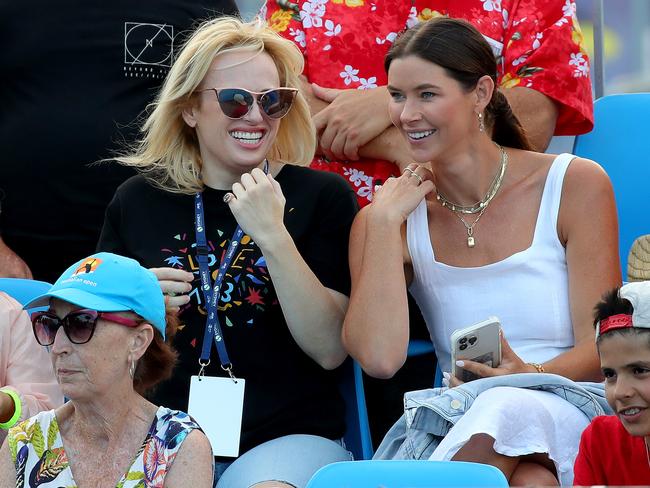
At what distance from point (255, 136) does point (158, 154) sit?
370 millimetres

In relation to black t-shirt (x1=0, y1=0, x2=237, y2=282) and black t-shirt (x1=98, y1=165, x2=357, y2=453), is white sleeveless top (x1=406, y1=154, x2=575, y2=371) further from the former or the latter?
black t-shirt (x1=0, y1=0, x2=237, y2=282)

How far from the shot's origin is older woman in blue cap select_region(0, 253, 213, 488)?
9.15 ft

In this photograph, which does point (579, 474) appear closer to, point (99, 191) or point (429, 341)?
point (429, 341)

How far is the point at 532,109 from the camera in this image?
4.11 meters

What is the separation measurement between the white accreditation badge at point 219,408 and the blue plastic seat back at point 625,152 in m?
1.55

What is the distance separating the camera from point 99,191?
14.0 ft

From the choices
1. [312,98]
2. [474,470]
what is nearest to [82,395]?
[474,470]

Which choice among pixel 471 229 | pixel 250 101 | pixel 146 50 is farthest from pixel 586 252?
pixel 146 50

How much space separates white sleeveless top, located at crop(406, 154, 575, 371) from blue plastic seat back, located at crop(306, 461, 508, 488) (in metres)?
0.92

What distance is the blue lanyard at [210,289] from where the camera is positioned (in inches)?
136

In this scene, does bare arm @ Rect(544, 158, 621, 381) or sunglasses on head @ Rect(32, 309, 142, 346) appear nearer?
sunglasses on head @ Rect(32, 309, 142, 346)

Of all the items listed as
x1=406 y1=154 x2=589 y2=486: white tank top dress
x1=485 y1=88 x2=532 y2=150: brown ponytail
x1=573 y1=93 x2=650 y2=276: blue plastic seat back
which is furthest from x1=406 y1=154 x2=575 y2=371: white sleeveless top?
x1=573 y1=93 x2=650 y2=276: blue plastic seat back

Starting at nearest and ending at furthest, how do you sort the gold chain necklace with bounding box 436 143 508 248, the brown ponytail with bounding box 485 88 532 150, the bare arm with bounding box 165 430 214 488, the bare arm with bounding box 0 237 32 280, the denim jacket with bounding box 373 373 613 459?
the bare arm with bounding box 165 430 214 488, the denim jacket with bounding box 373 373 613 459, the gold chain necklace with bounding box 436 143 508 248, the brown ponytail with bounding box 485 88 532 150, the bare arm with bounding box 0 237 32 280

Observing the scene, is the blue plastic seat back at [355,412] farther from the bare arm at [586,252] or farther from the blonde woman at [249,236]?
the bare arm at [586,252]
